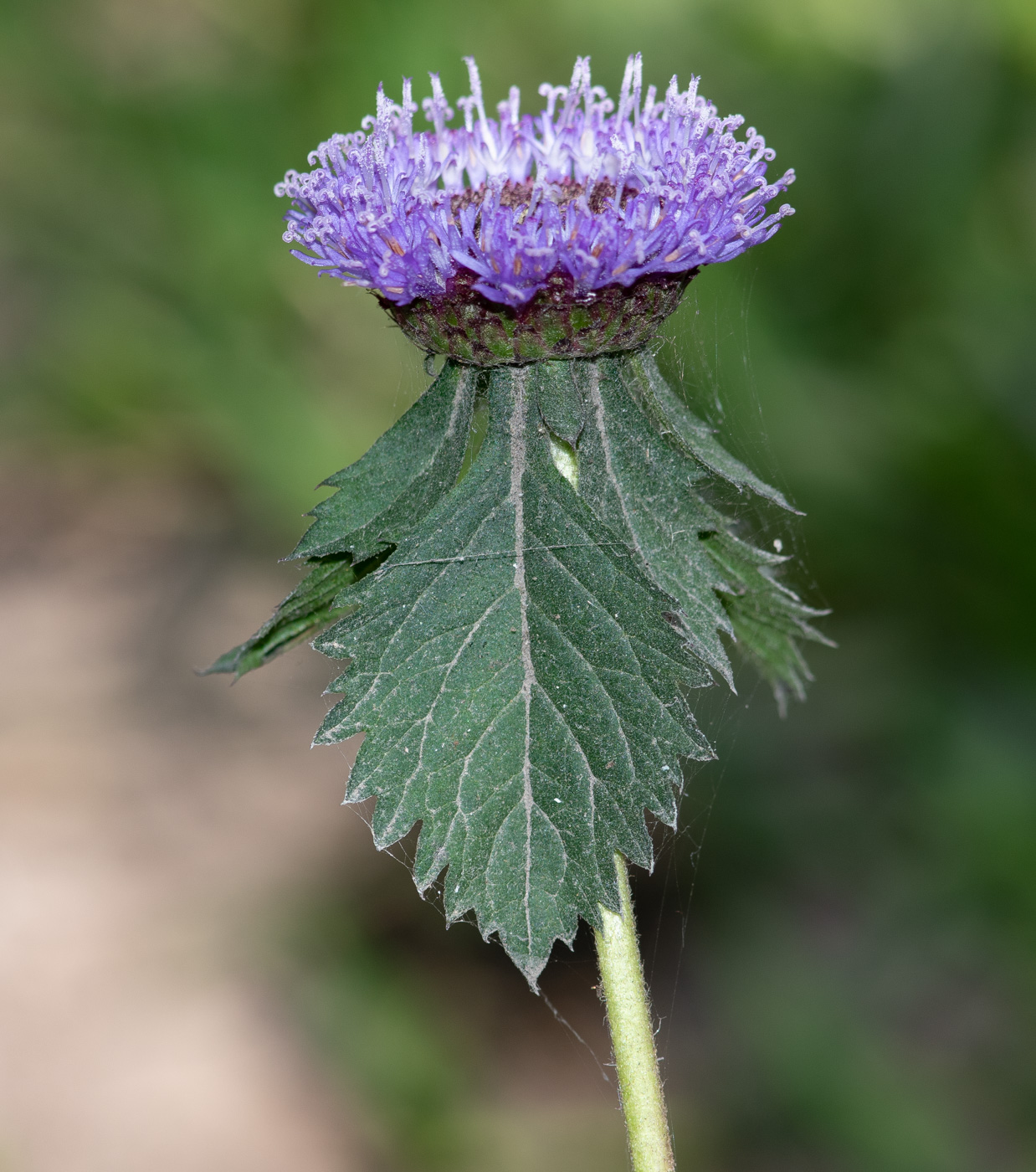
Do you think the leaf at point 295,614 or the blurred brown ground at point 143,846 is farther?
the blurred brown ground at point 143,846

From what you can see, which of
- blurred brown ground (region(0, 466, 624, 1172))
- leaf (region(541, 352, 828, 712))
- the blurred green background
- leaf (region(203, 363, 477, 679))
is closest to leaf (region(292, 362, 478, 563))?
leaf (region(203, 363, 477, 679))

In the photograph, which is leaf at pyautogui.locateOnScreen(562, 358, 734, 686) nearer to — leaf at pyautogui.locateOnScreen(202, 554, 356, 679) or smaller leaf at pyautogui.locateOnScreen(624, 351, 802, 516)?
smaller leaf at pyautogui.locateOnScreen(624, 351, 802, 516)

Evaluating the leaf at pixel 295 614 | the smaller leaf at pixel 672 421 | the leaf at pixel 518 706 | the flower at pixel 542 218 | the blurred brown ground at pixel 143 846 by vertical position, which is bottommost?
the leaf at pixel 518 706

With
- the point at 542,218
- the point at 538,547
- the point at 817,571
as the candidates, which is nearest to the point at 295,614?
the point at 538,547

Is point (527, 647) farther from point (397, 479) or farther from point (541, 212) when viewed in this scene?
point (541, 212)

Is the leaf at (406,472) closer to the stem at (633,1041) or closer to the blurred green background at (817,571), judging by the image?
the stem at (633,1041)

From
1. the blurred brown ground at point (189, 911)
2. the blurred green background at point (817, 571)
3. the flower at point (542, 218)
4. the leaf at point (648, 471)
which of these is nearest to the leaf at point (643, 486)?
the leaf at point (648, 471)
